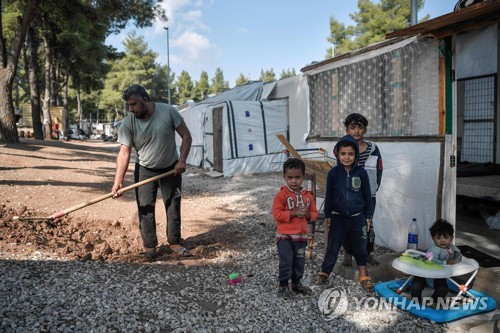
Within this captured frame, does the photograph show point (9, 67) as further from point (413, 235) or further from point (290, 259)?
point (413, 235)

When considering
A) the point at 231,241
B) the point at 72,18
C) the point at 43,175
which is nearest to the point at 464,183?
the point at 231,241

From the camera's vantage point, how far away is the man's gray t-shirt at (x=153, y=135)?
175 inches

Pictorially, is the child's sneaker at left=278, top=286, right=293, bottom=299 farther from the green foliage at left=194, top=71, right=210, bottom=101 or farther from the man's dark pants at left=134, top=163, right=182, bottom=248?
the green foliage at left=194, top=71, right=210, bottom=101

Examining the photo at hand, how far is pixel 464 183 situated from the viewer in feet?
19.4

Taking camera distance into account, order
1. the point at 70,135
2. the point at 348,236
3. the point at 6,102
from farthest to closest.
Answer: the point at 70,135, the point at 6,102, the point at 348,236

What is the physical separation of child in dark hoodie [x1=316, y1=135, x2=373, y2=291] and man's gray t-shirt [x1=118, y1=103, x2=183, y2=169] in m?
1.99

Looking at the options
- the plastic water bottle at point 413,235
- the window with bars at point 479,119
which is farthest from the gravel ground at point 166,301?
the window with bars at point 479,119

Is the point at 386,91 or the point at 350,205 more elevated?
the point at 386,91

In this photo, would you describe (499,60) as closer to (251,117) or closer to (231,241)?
(231,241)
